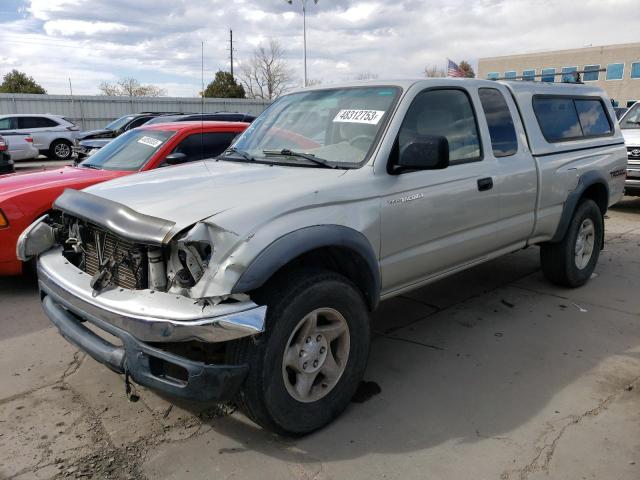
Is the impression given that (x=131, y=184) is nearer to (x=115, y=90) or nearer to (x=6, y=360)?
(x=6, y=360)

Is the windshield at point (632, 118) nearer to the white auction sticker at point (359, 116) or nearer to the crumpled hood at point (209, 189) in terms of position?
the white auction sticker at point (359, 116)

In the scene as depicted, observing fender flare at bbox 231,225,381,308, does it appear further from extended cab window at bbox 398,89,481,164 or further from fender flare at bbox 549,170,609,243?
fender flare at bbox 549,170,609,243

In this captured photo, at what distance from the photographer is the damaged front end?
2371mm

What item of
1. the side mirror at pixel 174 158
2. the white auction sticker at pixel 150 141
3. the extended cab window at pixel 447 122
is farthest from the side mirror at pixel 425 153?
the white auction sticker at pixel 150 141

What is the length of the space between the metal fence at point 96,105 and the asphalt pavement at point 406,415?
23.6 m

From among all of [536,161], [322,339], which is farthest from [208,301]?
[536,161]

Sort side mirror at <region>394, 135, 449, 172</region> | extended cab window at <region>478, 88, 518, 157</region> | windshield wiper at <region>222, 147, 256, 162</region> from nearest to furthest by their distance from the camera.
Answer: side mirror at <region>394, 135, 449, 172</region>, windshield wiper at <region>222, 147, 256, 162</region>, extended cab window at <region>478, 88, 518, 157</region>

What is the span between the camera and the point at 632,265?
6.18m

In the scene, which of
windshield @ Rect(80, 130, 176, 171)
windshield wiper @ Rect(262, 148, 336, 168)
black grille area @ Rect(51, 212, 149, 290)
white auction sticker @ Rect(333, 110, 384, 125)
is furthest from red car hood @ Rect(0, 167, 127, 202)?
white auction sticker @ Rect(333, 110, 384, 125)

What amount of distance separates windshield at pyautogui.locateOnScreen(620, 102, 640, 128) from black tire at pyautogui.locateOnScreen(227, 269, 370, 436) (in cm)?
937

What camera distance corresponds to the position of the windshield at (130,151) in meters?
5.96

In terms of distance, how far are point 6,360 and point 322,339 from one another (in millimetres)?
2421

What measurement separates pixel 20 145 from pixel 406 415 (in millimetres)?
18550

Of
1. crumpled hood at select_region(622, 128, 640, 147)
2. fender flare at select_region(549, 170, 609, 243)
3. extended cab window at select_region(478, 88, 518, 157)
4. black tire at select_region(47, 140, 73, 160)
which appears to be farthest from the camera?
black tire at select_region(47, 140, 73, 160)
